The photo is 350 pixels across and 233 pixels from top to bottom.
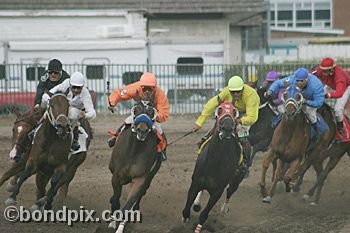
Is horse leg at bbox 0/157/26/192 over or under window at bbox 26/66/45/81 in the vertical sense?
under

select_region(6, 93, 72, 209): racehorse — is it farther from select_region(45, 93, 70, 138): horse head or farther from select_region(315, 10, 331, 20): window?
select_region(315, 10, 331, 20): window

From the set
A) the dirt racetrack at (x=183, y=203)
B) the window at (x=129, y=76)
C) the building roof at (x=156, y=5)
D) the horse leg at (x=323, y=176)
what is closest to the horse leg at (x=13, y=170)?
the dirt racetrack at (x=183, y=203)

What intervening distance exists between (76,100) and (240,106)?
93.1 inches

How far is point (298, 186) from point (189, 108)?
12395mm

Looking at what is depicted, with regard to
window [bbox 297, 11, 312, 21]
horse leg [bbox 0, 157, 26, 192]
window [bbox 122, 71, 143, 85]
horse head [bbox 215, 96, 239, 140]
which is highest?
window [bbox 297, 11, 312, 21]

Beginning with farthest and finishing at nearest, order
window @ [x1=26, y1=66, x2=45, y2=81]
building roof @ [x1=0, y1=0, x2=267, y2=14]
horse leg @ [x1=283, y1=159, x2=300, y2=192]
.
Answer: building roof @ [x1=0, y1=0, x2=267, y2=14] < window @ [x1=26, y1=66, x2=45, y2=81] < horse leg @ [x1=283, y1=159, x2=300, y2=192]

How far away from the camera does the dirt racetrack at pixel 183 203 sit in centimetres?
1207

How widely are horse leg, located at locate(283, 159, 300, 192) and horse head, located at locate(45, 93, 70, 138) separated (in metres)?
3.65

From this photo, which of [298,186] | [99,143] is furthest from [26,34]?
[298,186]

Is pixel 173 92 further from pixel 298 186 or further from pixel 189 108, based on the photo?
pixel 298 186

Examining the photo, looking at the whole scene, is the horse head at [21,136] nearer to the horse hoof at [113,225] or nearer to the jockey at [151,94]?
the jockey at [151,94]

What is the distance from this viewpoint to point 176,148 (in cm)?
2091

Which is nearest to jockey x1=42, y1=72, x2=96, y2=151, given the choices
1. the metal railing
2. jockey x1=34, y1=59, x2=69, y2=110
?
jockey x1=34, y1=59, x2=69, y2=110

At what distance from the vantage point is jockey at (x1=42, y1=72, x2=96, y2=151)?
12633 millimetres
